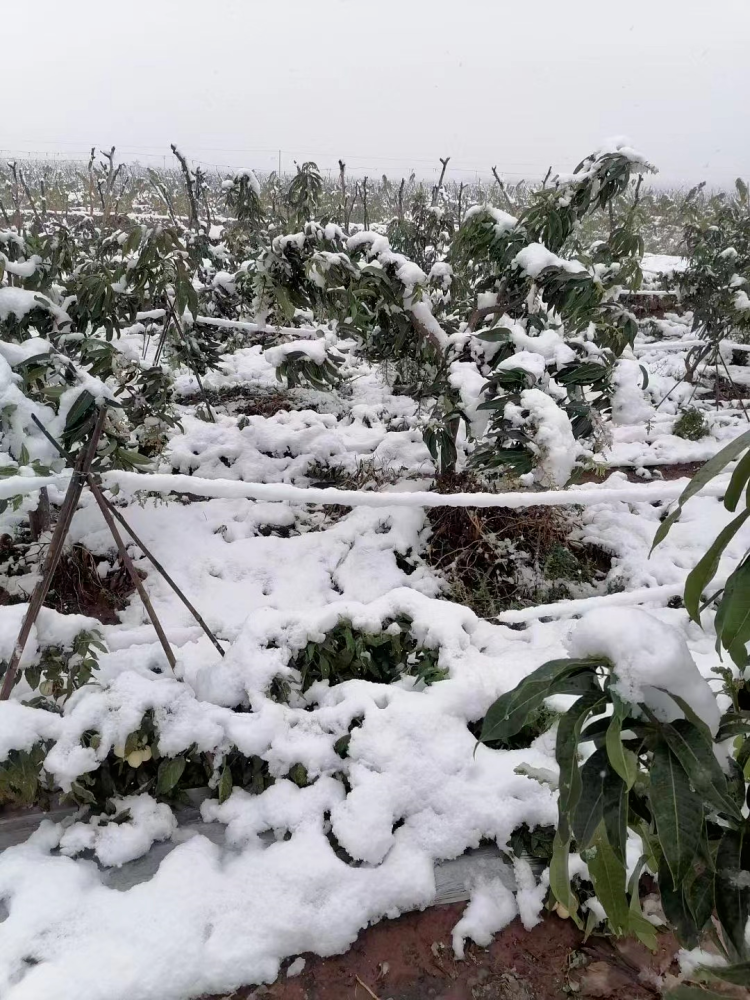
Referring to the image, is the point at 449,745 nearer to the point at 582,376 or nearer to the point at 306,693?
the point at 306,693

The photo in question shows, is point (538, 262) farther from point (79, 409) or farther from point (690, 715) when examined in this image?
point (690, 715)

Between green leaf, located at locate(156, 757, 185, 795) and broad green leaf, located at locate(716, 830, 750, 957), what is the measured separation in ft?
3.31

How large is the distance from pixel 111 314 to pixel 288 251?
2.25 feet

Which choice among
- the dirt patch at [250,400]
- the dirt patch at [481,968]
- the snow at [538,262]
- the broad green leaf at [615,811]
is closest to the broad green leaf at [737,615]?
the broad green leaf at [615,811]

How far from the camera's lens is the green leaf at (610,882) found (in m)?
0.62

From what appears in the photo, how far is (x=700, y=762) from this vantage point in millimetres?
517

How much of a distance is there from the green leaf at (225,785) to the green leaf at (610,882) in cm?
83

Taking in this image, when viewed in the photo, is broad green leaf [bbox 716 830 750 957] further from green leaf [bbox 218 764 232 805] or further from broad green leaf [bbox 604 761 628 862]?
green leaf [bbox 218 764 232 805]

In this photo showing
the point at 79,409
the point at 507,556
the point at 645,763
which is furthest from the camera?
the point at 507,556

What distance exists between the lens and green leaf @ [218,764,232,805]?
1.20 m

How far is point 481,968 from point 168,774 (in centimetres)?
71

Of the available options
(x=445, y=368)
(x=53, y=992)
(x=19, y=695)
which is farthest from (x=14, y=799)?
(x=445, y=368)

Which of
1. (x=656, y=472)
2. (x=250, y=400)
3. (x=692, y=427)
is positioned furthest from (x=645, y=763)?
(x=250, y=400)

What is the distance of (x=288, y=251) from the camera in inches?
83.4
